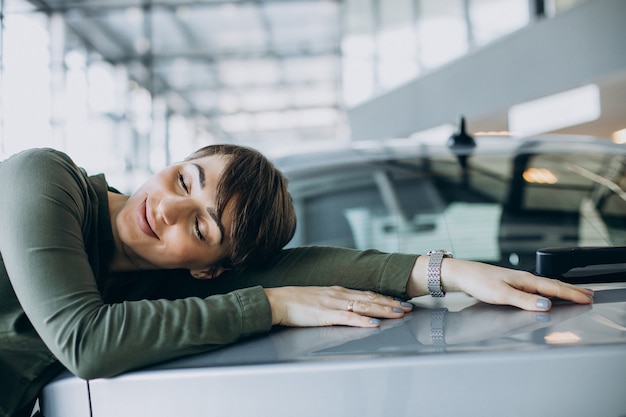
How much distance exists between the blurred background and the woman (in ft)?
15.5

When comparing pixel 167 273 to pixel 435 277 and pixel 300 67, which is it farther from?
pixel 300 67

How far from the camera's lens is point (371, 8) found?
12.8 m

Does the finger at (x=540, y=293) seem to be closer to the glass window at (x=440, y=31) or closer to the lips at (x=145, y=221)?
the lips at (x=145, y=221)

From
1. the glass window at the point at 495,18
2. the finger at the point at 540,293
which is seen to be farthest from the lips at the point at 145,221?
the glass window at the point at 495,18

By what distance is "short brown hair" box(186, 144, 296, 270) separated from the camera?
1.26 m

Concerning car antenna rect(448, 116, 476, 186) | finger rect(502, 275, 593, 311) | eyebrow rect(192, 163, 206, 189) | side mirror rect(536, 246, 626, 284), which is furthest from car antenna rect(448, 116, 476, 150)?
eyebrow rect(192, 163, 206, 189)

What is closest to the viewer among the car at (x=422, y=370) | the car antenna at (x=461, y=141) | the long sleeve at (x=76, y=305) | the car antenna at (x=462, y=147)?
the car at (x=422, y=370)

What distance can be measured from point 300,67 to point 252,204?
1690cm

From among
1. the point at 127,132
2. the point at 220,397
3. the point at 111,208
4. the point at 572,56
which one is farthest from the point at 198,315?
the point at 127,132

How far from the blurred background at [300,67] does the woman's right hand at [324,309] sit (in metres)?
4.93

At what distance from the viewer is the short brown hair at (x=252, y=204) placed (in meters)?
1.26

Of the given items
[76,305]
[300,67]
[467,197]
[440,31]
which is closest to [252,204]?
[76,305]

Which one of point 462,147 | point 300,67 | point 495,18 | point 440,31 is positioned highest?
point 300,67

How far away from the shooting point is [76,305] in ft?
3.22
